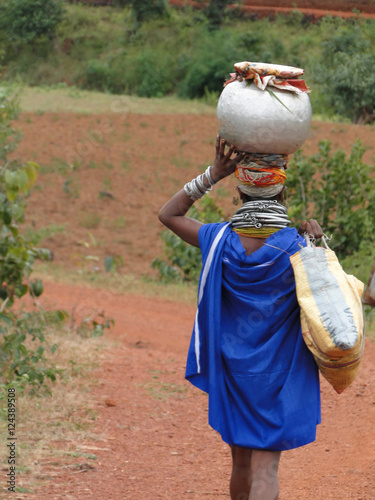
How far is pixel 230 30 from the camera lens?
50.6 feet

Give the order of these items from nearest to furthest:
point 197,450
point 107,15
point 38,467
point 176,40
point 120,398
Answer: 1. point 38,467
2. point 197,450
3. point 120,398
4. point 107,15
5. point 176,40

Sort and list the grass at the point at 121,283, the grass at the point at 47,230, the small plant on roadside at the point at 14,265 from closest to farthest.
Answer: the small plant on roadside at the point at 14,265 → the grass at the point at 121,283 → the grass at the point at 47,230

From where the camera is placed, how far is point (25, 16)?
280 inches

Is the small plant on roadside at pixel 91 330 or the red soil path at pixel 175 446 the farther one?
the small plant on roadside at pixel 91 330

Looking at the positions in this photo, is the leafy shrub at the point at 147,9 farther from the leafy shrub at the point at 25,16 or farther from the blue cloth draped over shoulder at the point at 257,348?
the blue cloth draped over shoulder at the point at 257,348

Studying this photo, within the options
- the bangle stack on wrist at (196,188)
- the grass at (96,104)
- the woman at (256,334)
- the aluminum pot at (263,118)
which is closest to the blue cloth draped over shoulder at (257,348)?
the woman at (256,334)

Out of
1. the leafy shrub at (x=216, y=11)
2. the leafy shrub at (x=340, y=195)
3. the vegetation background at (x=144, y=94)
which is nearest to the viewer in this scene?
the vegetation background at (x=144, y=94)

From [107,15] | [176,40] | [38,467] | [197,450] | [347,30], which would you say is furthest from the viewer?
[176,40]

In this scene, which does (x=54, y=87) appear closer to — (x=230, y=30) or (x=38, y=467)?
(x=230, y=30)

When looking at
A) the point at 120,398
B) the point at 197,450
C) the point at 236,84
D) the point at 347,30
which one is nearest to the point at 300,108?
the point at 236,84

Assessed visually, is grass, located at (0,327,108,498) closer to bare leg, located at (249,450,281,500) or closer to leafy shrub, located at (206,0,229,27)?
bare leg, located at (249,450,281,500)

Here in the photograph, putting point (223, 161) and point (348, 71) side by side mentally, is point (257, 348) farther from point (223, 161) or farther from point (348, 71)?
point (348, 71)

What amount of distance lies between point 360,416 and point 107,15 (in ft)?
39.9

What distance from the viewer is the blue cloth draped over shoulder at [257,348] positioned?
2.22 metres
